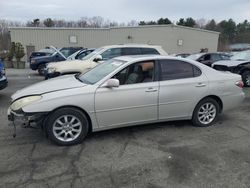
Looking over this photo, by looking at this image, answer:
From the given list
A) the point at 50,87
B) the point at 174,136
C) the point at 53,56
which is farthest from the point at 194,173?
the point at 53,56

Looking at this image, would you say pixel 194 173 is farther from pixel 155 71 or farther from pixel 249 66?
pixel 249 66

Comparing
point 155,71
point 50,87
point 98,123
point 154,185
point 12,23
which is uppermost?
point 12,23

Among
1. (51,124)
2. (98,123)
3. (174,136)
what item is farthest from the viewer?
(174,136)

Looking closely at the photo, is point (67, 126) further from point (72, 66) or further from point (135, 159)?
point (72, 66)

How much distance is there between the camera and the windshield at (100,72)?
4480mm

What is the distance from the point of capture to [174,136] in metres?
4.59

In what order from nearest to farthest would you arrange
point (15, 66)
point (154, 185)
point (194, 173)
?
point (154, 185) < point (194, 173) < point (15, 66)

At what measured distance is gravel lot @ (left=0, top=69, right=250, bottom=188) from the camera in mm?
3123

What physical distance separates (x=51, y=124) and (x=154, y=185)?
77.1 inches

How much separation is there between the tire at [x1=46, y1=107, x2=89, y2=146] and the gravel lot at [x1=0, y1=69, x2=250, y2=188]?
Answer: 0.15 meters

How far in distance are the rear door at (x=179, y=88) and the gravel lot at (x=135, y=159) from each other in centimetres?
44

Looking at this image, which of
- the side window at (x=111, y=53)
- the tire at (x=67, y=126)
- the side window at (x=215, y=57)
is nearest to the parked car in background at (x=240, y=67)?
the side window at (x=215, y=57)

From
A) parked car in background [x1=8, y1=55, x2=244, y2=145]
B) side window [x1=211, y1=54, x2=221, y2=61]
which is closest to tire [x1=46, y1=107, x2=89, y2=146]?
parked car in background [x1=8, y1=55, x2=244, y2=145]

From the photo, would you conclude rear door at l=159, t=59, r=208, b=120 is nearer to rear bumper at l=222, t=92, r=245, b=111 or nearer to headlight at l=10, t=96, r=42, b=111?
rear bumper at l=222, t=92, r=245, b=111
